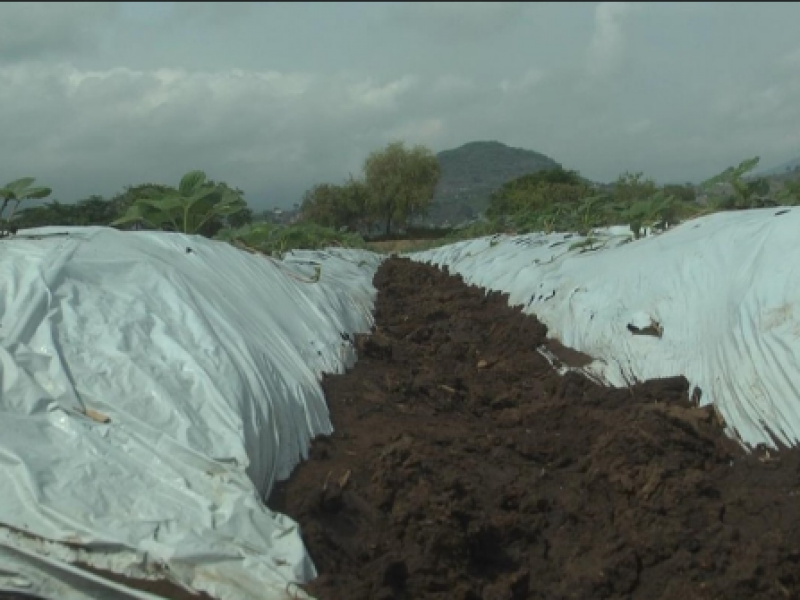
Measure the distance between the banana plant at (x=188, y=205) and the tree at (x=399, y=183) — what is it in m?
36.9

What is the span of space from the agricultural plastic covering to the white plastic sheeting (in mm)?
2000

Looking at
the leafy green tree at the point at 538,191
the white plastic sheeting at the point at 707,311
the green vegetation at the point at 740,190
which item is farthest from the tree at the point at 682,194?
the leafy green tree at the point at 538,191

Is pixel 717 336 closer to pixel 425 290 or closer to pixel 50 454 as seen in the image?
pixel 50 454

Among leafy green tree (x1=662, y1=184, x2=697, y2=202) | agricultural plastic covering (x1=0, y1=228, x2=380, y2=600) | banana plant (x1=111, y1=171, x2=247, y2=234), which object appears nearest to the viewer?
agricultural plastic covering (x1=0, y1=228, x2=380, y2=600)

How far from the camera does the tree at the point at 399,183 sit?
44375mm

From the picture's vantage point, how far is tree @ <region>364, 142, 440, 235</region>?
44.4 meters

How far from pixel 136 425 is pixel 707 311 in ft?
10.7

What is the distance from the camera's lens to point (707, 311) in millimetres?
4930

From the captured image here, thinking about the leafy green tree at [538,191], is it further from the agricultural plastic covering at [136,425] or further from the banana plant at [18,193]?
the agricultural plastic covering at [136,425]

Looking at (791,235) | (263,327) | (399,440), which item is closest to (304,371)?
(263,327)

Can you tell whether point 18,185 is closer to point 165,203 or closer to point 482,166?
point 165,203

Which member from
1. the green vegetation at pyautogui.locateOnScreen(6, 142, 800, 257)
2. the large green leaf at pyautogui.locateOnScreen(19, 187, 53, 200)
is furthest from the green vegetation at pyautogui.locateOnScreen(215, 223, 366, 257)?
the large green leaf at pyautogui.locateOnScreen(19, 187, 53, 200)

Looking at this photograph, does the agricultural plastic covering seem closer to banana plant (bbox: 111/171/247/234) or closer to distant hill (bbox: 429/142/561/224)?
banana plant (bbox: 111/171/247/234)

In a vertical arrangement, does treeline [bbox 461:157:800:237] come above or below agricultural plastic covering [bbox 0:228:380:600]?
above
